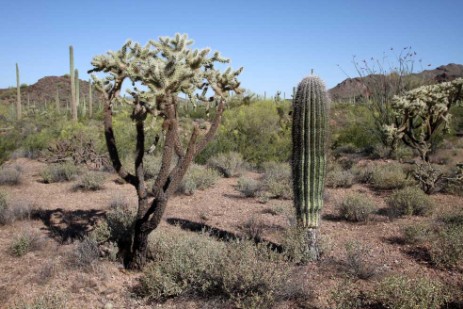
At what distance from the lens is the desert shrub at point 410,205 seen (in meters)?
7.81

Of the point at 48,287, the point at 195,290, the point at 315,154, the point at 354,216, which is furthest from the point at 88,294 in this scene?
the point at 354,216

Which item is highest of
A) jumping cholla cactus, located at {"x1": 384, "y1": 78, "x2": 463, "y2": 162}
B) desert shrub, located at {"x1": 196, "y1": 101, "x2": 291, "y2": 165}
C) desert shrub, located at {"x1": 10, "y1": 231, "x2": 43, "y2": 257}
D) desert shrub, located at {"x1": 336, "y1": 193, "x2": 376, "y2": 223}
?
jumping cholla cactus, located at {"x1": 384, "y1": 78, "x2": 463, "y2": 162}

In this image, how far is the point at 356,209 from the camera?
7.74m

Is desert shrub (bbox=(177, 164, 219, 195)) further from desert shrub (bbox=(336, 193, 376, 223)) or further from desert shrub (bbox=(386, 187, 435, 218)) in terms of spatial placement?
desert shrub (bbox=(386, 187, 435, 218))

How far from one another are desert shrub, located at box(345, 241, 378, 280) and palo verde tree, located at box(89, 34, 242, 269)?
2.63 meters

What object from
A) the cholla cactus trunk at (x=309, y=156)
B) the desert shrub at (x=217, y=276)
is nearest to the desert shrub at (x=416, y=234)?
the cholla cactus trunk at (x=309, y=156)

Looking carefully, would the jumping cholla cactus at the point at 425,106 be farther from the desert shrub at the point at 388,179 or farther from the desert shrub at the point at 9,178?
the desert shrub at the point at 9,178

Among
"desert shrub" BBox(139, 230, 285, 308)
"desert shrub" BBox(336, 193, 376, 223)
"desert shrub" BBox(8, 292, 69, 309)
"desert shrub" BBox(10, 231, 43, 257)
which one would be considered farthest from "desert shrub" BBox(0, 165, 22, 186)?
"desert shrub" BBox(336, 193, 376, 223)

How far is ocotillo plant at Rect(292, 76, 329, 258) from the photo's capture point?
19.3 feet

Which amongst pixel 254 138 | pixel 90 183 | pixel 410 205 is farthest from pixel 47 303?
pixel 254 138

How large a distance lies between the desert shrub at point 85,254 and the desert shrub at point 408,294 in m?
3.70

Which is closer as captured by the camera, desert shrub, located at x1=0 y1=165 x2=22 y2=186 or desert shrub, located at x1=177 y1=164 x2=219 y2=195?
desert shrub, located at x1=177 y1=164 x2=219 y2=195

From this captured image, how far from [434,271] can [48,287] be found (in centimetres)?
514

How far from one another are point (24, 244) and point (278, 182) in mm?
6380
